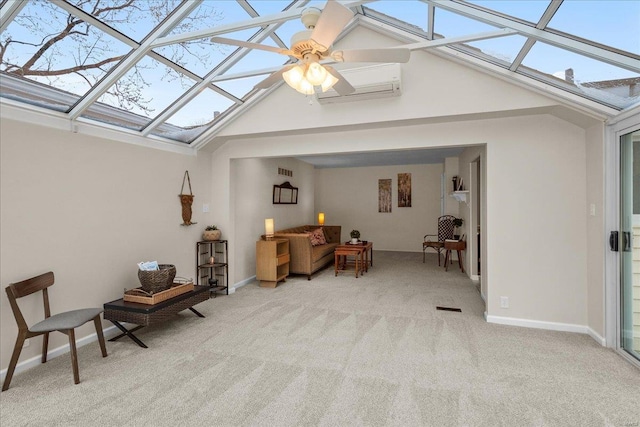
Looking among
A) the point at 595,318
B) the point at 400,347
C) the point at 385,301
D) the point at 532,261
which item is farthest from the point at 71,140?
the point at 595,318

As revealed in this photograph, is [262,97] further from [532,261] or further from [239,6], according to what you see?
[532,261]

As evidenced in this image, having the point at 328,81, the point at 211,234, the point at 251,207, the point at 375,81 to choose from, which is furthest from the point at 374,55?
the point at 251,207

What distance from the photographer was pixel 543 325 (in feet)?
11.0

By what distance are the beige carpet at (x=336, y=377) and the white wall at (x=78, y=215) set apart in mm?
594

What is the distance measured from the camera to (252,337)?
3178 millimetres

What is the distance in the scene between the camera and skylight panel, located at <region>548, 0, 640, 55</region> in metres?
1.93

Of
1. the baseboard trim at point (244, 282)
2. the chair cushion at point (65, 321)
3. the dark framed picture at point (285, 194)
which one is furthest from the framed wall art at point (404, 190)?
the chair cushion at point (65, 321)

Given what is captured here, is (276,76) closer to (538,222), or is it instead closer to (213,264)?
(538,222)

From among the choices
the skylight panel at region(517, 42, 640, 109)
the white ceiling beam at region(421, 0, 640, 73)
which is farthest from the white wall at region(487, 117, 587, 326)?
the white ceiling beam at region(421, 0, 640, 73)

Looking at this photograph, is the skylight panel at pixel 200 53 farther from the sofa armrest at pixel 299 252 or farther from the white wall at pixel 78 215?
the sofa armrest at pixel 299 252

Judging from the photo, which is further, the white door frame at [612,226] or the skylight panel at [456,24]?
the white door frame at [612,226]

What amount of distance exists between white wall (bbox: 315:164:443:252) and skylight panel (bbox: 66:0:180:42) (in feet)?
23.6

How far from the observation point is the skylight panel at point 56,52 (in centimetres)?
214

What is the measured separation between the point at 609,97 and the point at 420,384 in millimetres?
2886
